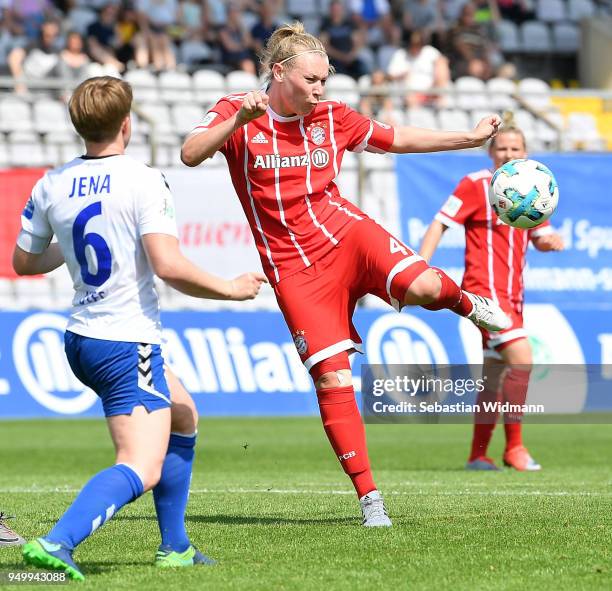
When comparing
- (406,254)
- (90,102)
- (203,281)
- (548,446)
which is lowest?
(548,446)

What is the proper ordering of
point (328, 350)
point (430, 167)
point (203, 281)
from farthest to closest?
point (430, 167), point (328, 350), point (203, 281)

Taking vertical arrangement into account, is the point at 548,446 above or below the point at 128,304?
below

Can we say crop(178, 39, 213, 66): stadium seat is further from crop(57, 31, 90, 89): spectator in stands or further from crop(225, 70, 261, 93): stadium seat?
crop(57, 31, 90, 89): spectator in stands

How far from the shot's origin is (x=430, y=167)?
51.1ft

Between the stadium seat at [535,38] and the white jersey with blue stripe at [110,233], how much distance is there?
20180 millimetres

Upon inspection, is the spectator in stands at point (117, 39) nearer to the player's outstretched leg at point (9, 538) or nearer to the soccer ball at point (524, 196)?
the soccer ball at point (524, 196)

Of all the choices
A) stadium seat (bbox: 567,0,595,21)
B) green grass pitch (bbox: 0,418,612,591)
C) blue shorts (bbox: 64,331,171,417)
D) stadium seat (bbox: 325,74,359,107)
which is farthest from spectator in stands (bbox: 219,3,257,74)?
blue shorts (bbox: 64,331,171,417)

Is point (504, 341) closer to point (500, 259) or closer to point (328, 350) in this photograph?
point (500, 259)

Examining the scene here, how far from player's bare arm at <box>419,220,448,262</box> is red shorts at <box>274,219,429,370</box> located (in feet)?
7.26

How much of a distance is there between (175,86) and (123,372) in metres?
13.3

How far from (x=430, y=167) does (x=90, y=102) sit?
36.7 ft

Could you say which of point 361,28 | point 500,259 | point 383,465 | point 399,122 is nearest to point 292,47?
point 500,259

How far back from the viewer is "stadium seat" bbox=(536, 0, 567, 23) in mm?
24375

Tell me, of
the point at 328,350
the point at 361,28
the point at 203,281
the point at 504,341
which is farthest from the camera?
the point at 361,28
